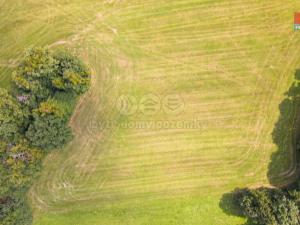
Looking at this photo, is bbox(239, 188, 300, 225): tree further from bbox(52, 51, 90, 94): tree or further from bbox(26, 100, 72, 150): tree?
bbox(52, 51, 90, 94): tree

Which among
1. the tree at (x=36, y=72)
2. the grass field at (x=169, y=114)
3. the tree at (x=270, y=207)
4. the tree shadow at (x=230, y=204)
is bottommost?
the tree shadow at (x=230, y=204)

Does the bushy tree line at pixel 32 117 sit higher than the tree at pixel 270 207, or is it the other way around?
the bushy tree line at pixel 32 117

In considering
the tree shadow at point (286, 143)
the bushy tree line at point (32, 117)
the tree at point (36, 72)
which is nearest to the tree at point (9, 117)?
the bushy tree line at point (32, 117)

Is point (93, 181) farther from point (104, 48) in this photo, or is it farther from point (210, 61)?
point (210, 61)

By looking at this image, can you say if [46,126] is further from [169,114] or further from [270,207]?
[270,207]

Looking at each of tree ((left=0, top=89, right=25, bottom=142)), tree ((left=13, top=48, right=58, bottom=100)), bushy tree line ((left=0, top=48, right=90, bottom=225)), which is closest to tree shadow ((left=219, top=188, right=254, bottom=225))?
bushy tree line ((left=0, top=48, right=90, bottom=225))

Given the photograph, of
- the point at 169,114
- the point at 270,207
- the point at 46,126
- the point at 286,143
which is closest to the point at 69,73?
the point at 46,126

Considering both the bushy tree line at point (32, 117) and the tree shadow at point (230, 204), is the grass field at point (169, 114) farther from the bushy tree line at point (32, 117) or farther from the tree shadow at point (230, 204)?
the bushy tree line at point (32, 117)
